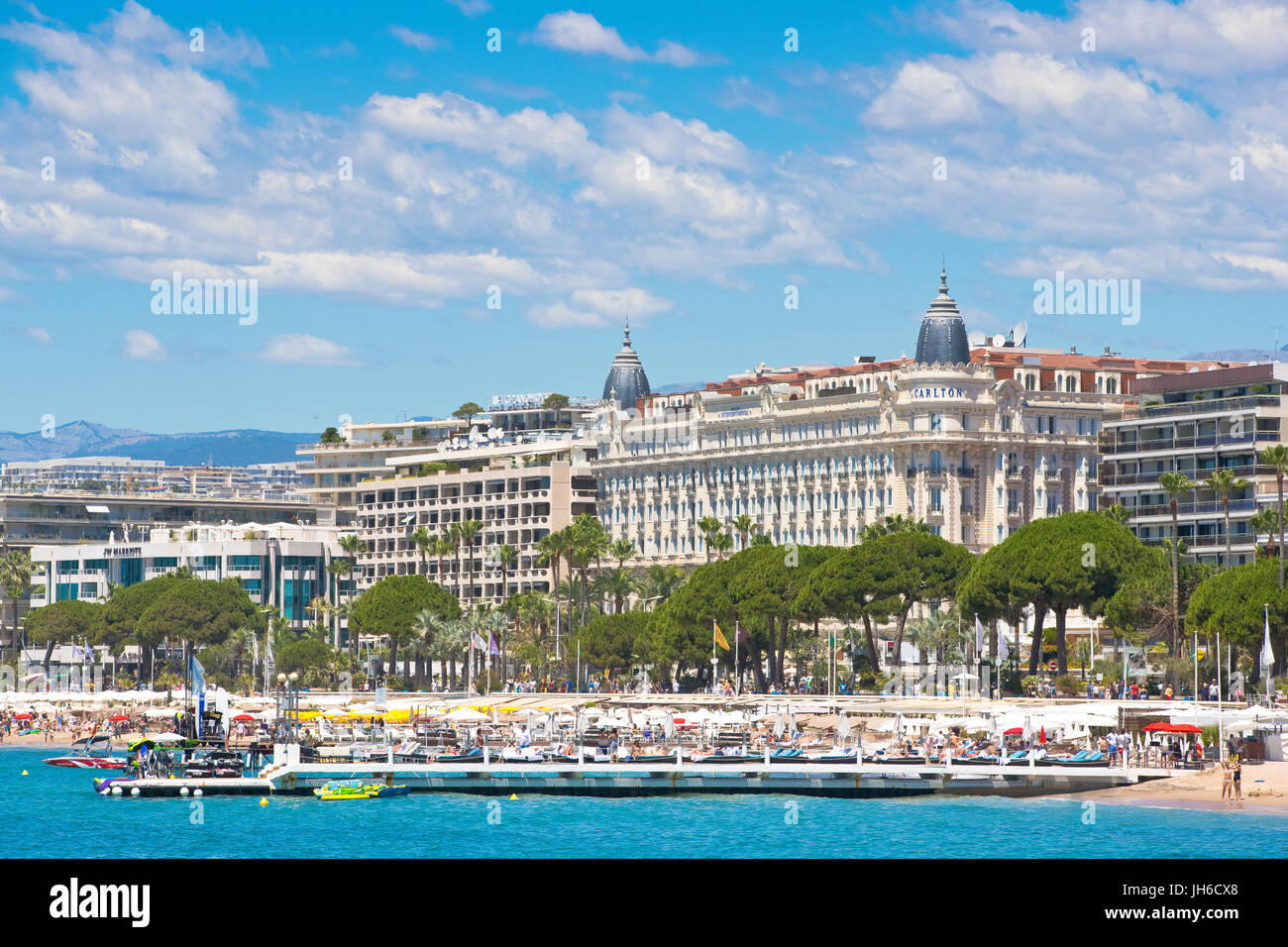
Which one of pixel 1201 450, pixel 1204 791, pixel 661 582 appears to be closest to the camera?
pixel 1204 791

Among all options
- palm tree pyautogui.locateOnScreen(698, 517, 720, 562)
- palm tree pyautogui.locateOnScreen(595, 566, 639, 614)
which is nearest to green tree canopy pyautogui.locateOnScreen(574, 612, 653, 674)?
palm tree pyautogui.locateOnScreen(595, 566, 639, 614)

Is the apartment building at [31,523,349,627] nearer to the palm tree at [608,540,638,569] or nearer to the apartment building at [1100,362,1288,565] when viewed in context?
the palm tree at [608,540,638,569]

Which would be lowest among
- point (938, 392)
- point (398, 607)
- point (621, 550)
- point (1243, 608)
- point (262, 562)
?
point (398, 607)

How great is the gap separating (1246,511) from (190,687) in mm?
78867

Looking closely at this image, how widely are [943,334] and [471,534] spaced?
4659cm

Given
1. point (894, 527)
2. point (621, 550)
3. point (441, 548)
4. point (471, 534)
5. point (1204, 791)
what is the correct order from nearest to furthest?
point (1204, 791) < point (894, 527) < point (621, 550) < point (471, 534) < point (441, 548)

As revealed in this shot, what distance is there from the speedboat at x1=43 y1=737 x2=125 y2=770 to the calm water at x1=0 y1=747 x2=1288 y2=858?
21.6m

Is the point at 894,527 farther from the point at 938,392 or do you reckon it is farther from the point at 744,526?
the point at 744,526

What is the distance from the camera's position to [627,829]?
71.1m

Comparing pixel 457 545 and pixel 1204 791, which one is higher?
pixel 457 545

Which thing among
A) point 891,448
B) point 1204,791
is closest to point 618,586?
point 891,448

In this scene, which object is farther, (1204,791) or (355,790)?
(355,790)
